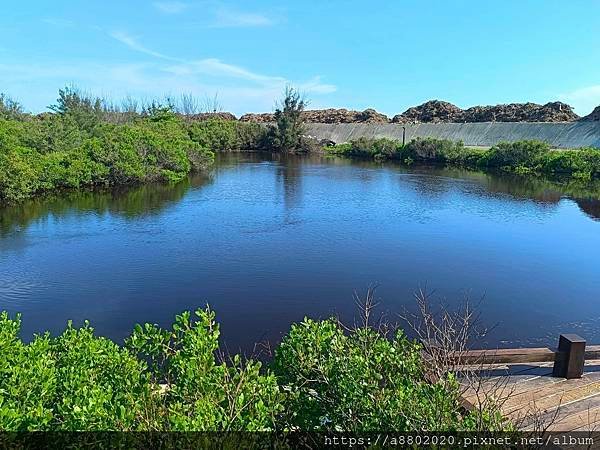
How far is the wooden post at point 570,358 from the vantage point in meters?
4.84

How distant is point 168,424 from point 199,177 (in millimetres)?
24718

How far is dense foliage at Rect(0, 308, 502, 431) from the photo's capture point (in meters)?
2.72

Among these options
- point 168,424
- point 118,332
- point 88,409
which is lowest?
point 118,332

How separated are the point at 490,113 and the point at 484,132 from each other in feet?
52.0

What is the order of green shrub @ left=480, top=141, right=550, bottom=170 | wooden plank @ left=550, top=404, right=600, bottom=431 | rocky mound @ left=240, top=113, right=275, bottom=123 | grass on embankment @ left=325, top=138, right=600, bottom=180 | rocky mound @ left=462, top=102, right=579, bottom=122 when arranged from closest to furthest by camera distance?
wooden plank @ left=550, top=404, right=600, bottom=431 < grass on embankment @ left=325, top=138, right=600, bottom=180 < green shrub @ left=480, top=141, right=550, bottom=170 < rocky mound @ left=462, top=102, right=579, bottom=122 < rocky mound @ left=240, top=113, right=275, bottom=123

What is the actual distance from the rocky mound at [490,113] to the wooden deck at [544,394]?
52528mm

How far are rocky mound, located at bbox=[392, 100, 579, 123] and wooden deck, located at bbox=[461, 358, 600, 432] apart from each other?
52.5m

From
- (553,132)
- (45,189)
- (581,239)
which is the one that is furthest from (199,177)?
(553,132)

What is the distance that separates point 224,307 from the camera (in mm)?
8602

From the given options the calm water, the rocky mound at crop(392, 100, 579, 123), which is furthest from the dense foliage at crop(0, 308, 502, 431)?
the rocky mound at crop(392, 100, 579, 123)

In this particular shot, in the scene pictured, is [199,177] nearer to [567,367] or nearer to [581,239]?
[581,239]

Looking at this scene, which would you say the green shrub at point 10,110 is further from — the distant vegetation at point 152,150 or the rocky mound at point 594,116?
the rocky mound at point 594,116

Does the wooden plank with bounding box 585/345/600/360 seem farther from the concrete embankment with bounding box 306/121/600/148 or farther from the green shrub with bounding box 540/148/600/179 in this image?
the concrete embankment with bounding box 306/121/600/148

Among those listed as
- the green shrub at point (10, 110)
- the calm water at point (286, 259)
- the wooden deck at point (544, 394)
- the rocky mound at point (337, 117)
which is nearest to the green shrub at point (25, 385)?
the wooden deck at point (544, 394)
